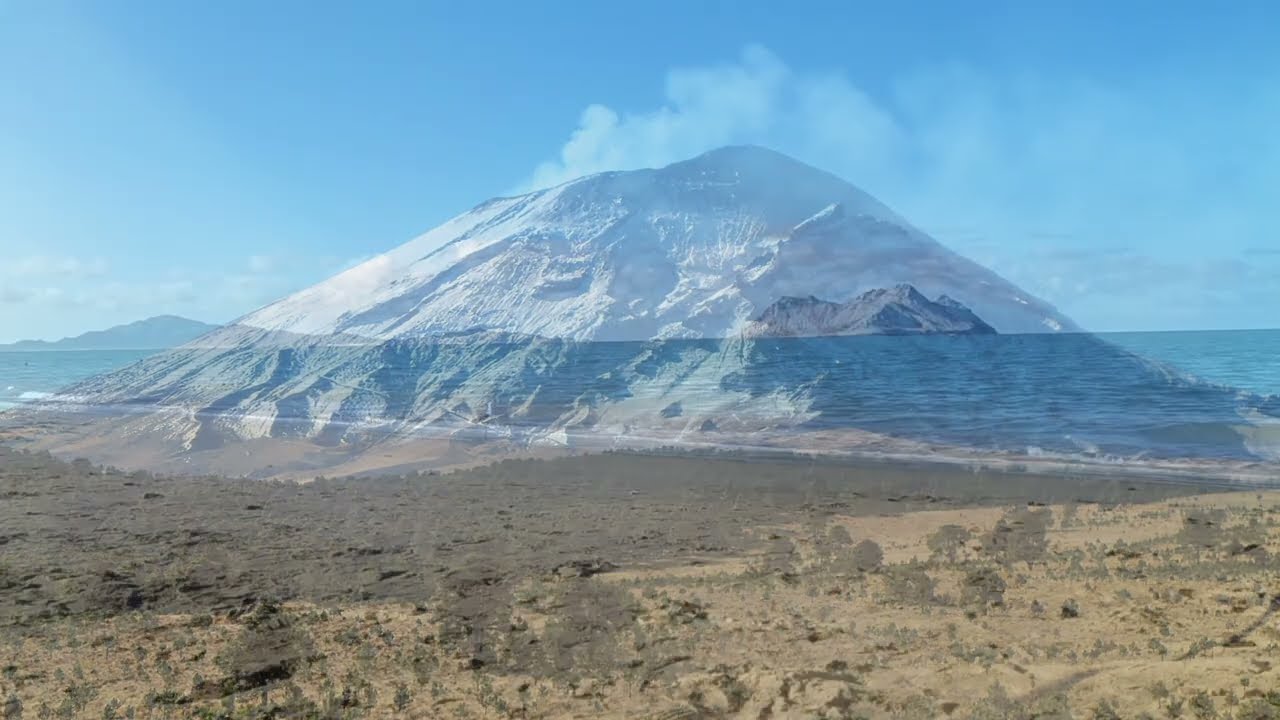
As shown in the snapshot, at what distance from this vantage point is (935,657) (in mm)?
5539

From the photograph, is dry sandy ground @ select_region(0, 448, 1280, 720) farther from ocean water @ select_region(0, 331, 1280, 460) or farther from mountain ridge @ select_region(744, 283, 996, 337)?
mountain ridge @ select_region(744, 283, 996, 337)

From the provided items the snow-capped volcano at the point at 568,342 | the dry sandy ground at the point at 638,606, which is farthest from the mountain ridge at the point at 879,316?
the dry sandy ground at the point at 638,606

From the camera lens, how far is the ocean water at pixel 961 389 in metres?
18.1

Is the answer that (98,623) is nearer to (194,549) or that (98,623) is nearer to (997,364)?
(194,549)

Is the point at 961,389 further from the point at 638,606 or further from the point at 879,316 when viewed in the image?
the point at 638,606

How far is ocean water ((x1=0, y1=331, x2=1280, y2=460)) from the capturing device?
18.1 meters

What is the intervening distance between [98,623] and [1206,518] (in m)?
12.7

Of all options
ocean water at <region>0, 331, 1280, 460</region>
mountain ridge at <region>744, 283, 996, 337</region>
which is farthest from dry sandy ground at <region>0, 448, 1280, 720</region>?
mountain ridge at <region>744, 283, 996, 337</region>

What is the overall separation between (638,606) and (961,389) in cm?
2343

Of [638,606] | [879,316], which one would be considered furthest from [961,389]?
[638,606]

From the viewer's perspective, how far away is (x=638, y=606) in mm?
7012

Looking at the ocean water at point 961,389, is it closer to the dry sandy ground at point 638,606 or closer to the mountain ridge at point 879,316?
the mountain ridge at point 879,316

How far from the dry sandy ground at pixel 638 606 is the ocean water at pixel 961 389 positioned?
6.15 metres

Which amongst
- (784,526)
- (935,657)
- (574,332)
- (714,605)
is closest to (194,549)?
(714,605)
